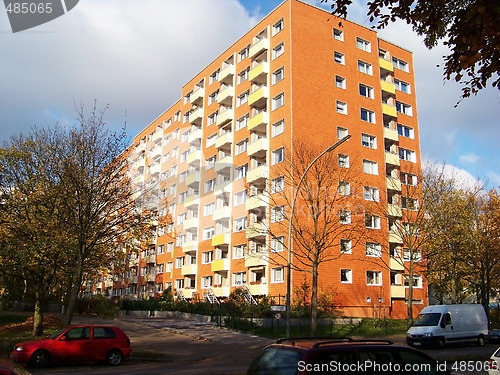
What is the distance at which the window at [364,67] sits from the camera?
144ft

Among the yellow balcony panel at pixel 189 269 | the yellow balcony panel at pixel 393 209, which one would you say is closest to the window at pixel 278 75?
the yellow balcony panel at pixel 393 209

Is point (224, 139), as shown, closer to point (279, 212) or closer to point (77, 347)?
point (279, 212)

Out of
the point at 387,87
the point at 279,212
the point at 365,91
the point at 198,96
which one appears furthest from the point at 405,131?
the point at 198,96

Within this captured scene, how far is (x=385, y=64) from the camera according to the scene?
46156mm

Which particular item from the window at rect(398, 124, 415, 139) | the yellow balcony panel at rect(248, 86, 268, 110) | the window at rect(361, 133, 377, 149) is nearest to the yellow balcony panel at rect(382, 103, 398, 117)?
the window at rect(398, 124, 415, 139)

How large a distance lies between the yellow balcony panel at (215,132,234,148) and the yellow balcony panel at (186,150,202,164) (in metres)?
5.28

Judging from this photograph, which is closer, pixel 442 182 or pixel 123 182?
pixel 123 182

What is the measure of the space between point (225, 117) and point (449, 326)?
30.5m

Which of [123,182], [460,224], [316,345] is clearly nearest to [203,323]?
[123,182]

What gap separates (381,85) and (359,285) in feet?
63.4

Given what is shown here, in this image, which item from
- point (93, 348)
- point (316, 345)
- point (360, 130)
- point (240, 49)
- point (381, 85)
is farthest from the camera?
point (240, 49)

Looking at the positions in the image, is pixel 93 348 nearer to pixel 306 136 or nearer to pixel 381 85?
pixel 306 136

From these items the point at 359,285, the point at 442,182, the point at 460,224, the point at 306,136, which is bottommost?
the point at 359,285

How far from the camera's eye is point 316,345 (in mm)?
6023
